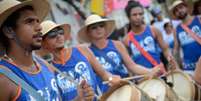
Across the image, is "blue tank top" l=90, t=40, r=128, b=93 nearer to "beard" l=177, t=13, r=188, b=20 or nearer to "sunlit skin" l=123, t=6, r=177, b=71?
"sunlit skin" l=123, t=6, r=177, b=71

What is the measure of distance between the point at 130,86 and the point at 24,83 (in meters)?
1.77

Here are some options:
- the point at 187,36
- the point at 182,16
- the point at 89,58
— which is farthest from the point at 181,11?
the point at 89,58

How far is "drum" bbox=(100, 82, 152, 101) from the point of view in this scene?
5324mm

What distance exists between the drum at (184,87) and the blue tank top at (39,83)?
95.1 inches

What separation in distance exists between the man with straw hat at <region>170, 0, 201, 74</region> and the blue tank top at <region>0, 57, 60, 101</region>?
4.94 m

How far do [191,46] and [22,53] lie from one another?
521 cm

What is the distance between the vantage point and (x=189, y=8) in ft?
30.3

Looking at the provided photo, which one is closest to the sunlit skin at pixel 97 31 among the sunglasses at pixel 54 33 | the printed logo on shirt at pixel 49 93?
the sunglasses at pixel 54 33

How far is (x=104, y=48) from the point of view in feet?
23.9

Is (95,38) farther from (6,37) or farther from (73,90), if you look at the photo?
(6,37)

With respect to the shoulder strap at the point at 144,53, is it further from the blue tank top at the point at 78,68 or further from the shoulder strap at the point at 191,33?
the blue tank top at the point at 78,68

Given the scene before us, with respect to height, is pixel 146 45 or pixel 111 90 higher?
pixel 111 90

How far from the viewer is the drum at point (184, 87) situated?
631cm

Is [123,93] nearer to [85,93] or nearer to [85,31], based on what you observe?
[85,93]
